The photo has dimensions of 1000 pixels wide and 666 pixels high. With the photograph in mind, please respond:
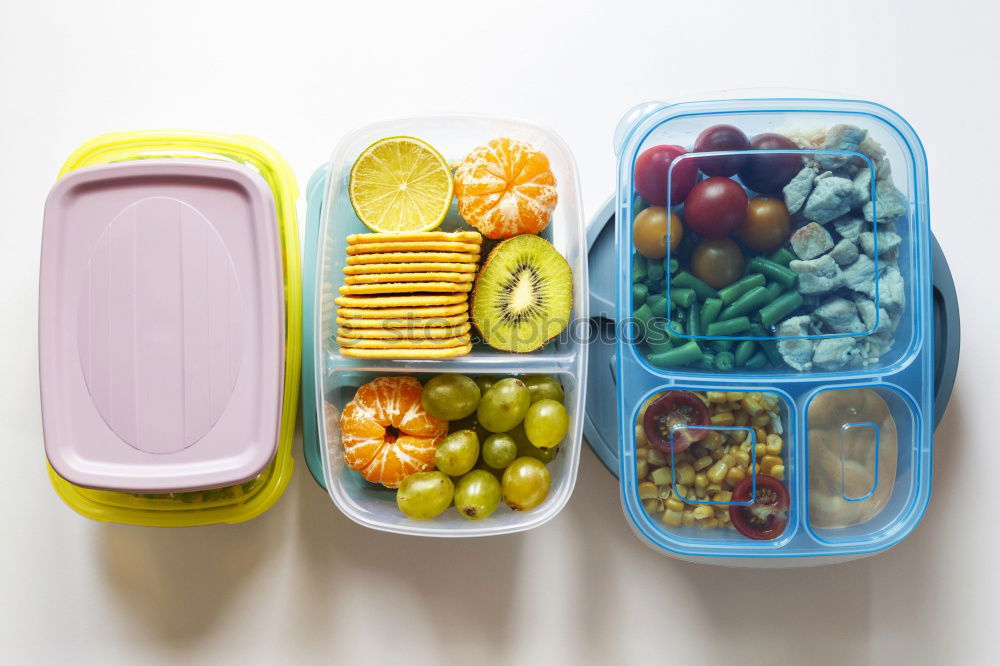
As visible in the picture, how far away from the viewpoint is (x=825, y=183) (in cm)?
85

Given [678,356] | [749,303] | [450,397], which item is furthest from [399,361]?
[749,303]

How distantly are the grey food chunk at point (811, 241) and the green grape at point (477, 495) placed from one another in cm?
57

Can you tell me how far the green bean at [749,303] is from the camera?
34.2 inches

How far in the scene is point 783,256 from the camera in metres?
0.87

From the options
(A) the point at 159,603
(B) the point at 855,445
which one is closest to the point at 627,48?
(B) the point at 855,445

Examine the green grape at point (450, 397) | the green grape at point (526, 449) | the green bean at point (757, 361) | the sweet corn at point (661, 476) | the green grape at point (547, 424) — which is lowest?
the sweet corn at point (661, 476)

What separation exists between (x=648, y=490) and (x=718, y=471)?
4.2 inches

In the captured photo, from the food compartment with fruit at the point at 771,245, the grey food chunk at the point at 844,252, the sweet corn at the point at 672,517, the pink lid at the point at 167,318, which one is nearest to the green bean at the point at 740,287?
the food compartment with fruit at the point at 771,245

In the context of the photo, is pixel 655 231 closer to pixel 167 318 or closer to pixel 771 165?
pixel 771 165

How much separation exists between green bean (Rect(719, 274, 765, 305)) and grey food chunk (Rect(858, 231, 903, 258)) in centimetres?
16

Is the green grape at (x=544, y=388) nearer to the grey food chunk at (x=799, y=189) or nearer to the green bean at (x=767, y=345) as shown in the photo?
the green bean at (x=767, y=345)

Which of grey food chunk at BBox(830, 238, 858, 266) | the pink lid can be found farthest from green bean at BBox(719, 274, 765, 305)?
the pink lid

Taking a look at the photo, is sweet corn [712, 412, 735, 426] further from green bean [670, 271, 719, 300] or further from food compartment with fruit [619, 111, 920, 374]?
green bean [670, 271, 719, 300]

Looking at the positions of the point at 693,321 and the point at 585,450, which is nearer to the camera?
the point at 693,321
